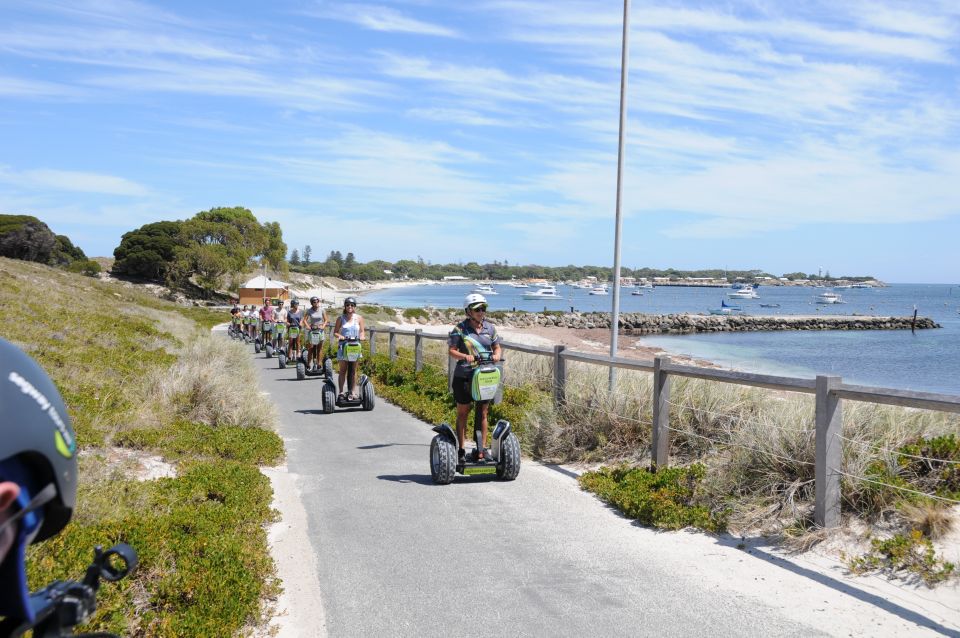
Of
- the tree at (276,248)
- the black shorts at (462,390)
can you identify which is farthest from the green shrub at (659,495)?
the tree at (276,248)

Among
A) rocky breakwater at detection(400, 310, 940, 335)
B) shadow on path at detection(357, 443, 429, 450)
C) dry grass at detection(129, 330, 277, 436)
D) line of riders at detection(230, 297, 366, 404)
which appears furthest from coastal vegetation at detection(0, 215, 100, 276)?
shadow on path at detection(357, 443, 429, 450)

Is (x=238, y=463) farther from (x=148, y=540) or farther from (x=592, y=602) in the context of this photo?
(x=592, y=602)

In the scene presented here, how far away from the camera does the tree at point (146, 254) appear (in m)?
77.7

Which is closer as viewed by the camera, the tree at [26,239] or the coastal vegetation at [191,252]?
the tree at [26,239]

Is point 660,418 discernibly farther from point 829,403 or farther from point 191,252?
point 191,252

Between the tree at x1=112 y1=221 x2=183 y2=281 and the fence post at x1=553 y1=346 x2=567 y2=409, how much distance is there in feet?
235

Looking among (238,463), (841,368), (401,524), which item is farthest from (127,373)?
(841,368)

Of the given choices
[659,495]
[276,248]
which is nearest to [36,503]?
[659,495]

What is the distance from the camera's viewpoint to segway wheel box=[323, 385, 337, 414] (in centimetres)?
1403

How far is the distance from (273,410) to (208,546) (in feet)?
22.5

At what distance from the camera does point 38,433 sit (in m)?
2.13

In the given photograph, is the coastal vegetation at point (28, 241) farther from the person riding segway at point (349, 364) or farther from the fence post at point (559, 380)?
the fence post at point (559, 380)

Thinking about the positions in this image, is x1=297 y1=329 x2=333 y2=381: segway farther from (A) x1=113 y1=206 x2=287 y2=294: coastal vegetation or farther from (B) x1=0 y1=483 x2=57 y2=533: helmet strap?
(A) x1=113 y1=206 x2=287 y2=294: coastal vegetation

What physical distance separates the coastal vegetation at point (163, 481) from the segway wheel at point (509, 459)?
2.40 meters
